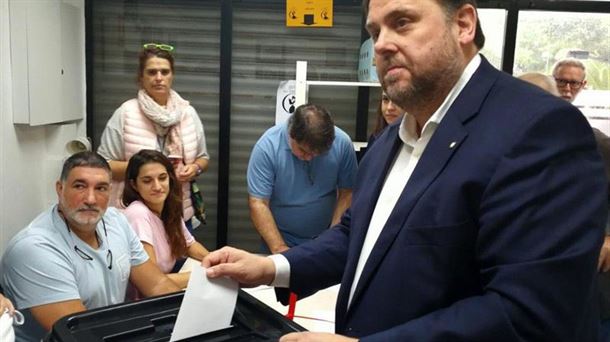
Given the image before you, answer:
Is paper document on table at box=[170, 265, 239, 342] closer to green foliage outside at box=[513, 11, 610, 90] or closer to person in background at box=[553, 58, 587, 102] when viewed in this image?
person in background at box=[553, 58, 587, 102]

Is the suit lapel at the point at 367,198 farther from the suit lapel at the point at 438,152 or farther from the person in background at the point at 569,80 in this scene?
the person in background at the point at 569,80

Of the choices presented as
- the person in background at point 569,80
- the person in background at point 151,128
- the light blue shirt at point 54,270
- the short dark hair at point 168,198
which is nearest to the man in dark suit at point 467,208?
the light blue shirt at point 54,270

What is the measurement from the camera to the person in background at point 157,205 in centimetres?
218

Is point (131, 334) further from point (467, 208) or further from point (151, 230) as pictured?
point (151, 230)

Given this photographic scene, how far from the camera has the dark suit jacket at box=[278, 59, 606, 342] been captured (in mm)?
696

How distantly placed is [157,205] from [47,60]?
1150 mm

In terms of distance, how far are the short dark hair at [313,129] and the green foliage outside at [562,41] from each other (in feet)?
6.01

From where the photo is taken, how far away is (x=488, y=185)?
2.46 ft

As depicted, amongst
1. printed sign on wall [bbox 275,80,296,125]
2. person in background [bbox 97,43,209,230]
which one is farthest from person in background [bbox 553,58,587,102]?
person in background [bbox 97,43,209,230]

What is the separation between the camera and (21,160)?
266 centimetres

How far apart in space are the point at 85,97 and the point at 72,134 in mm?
294

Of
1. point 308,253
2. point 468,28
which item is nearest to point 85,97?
point 308,253

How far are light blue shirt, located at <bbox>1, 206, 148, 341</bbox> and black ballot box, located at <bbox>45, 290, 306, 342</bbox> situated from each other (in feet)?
2.15

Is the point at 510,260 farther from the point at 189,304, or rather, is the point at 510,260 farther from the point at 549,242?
the point at 189,304
